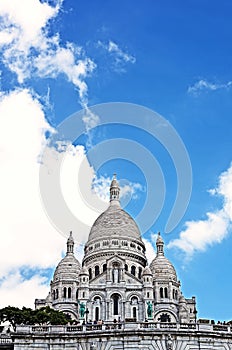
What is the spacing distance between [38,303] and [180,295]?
27.8 m

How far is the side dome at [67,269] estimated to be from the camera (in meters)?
112

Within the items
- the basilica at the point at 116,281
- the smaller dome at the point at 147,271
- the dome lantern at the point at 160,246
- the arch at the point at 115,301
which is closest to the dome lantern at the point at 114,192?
the basilica at the point at 116,281

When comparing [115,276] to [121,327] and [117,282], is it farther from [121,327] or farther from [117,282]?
[121,327]

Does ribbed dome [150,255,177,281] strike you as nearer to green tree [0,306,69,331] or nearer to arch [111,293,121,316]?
arch [111,293,121,316]

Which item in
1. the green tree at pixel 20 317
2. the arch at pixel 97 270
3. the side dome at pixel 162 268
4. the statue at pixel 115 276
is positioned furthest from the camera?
the arch at pixel 97 270

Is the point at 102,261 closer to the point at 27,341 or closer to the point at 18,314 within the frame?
the point at 18,314

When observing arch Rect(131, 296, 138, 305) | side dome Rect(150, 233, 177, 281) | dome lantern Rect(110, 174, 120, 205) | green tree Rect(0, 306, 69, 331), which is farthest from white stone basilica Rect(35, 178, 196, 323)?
green tree Rect(0, 306, 69, 331)

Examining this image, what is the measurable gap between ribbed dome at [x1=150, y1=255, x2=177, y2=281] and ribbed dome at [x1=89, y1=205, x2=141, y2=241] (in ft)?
26.8

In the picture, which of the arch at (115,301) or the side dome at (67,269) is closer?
the arch at (115,301)

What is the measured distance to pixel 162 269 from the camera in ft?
376

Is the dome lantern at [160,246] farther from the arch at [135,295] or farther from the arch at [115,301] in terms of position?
the arch at [115,301]

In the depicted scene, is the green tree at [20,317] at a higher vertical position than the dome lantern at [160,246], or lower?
lower

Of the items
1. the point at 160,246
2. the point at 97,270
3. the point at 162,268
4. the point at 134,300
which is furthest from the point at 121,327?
the point at 160,246

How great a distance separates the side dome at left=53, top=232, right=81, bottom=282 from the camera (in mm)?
112500
